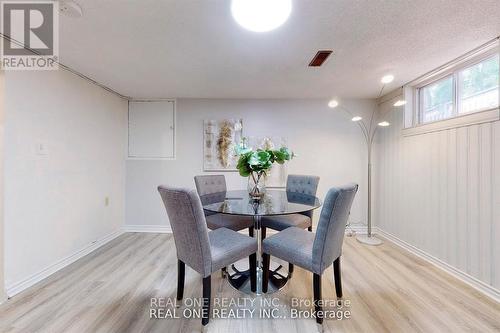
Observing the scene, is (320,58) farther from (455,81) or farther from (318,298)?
(318,298)

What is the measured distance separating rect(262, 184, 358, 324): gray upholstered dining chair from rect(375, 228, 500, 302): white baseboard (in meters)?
1.31

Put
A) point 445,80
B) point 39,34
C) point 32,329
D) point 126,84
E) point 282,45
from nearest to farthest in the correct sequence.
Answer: point 32,329, point 39,34, point 282,45, point 445,80, point 126,84

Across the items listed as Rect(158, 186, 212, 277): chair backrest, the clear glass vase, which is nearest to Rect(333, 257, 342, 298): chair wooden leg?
the clear glass vase

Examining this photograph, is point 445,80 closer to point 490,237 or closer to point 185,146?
point 490,237

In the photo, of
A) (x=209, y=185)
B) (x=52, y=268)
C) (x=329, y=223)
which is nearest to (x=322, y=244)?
(x=329, y=223)

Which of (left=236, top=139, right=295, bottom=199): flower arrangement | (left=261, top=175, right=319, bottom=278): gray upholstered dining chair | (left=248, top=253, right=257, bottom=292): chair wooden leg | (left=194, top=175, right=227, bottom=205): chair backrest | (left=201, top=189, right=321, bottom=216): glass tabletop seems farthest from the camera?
(left=194, top=175, right=227, bottom=205): chair backrest

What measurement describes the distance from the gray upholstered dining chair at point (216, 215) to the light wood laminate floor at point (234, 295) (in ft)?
1.66

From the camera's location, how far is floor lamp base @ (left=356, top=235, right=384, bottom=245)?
298cm

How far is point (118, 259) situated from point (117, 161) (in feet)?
4.92

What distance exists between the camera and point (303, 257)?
1.53 meters

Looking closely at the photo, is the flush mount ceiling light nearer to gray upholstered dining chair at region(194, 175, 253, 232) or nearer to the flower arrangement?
the flower arrangement

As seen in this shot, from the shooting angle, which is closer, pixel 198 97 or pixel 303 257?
pixel 303 257

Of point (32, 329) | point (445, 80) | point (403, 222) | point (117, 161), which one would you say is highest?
point (445, 80)

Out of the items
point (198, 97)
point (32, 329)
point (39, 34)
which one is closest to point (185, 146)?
point (198, 97)
